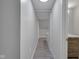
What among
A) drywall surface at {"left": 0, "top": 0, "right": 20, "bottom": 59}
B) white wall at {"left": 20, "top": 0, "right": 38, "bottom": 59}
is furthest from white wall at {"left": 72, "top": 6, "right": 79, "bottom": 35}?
drywall surface at {"left": 0, "top": 0, "right": 20, "bottom": 59}

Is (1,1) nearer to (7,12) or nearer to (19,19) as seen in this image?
(7,12)

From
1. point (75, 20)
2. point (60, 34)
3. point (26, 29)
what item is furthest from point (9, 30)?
point (75, 20)

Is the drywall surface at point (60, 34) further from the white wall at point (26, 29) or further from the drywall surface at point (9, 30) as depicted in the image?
the drywall surface at point (9, 30)

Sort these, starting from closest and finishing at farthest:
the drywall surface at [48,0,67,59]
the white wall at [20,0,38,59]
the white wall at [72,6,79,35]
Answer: the white wall at [20,0,38,59] < the drywall surface at [48,0,67,59] < the white wall at [72,6,79,35]

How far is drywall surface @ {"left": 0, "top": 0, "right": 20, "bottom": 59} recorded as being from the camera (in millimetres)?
1729

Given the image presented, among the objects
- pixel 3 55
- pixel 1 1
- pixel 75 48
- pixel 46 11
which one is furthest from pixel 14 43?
pixel 46 11

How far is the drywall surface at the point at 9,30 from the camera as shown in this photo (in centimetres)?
173

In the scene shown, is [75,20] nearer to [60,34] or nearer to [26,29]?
[60,34]

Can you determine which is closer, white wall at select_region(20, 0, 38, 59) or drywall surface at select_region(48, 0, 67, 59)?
white wall at select_region(20, 0, 38, 59)

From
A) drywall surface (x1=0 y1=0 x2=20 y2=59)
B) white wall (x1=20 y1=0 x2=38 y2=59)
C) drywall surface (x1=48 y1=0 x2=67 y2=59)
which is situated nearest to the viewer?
drywall surface (x1=0 y1=0 x2=20 y2=59)

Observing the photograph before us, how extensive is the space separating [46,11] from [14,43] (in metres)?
3.91

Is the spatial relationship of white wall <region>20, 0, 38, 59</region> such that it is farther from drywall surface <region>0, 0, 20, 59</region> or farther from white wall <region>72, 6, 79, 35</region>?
white wall <region>72, 6, 79, 35</region>

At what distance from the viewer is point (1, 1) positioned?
5.66 ft

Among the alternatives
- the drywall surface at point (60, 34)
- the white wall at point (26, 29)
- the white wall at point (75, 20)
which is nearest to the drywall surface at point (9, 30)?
the white wall at point (26, 29)
